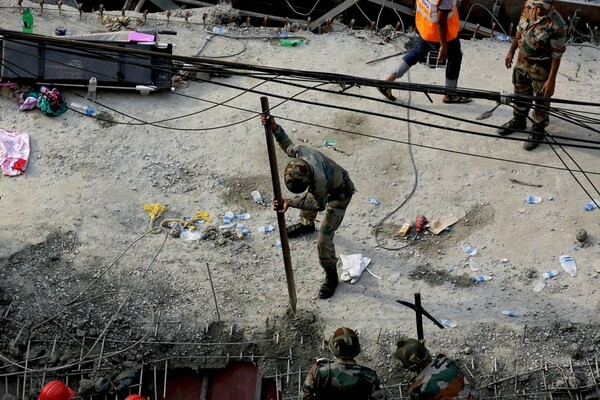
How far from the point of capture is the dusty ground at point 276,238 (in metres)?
9.20

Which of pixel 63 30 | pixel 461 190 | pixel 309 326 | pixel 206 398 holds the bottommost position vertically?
pixel 206 398

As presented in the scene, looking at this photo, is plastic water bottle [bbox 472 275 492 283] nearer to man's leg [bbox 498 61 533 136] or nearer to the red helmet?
man's leg [bbox 498 61 533 136]

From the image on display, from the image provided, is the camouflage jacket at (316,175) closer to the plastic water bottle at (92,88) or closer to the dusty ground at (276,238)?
the dusty ground at (276,238)

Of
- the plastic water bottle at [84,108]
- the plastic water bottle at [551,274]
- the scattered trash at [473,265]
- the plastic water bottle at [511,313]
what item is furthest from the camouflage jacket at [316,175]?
the plastic water bottle at [84,108]

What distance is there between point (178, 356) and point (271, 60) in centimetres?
479

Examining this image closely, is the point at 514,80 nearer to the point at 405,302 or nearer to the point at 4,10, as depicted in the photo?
the point at 405,302

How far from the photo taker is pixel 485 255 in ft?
33.0

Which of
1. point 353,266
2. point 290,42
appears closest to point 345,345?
point 353,266

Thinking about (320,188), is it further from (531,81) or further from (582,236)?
(531,81)

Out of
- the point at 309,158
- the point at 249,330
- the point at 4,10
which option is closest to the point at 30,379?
the point at 249,330

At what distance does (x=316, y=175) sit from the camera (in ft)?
28.6

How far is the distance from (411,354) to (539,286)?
239cm

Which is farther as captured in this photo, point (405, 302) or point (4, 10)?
point (4, 10)

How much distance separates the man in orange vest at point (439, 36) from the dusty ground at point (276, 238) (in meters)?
0.54
